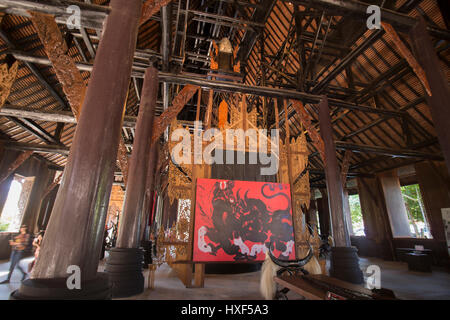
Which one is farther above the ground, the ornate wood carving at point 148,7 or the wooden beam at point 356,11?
the wooden beam at point 356,11

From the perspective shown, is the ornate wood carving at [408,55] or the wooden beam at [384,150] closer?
the ornate wood carving at [408,55]

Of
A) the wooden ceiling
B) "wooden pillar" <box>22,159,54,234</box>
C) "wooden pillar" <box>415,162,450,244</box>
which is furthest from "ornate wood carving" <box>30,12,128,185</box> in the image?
"wooden pillar" <box>415,162,450,244</box>

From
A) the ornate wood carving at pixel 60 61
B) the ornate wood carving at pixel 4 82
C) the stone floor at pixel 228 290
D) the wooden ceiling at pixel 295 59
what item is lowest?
the stone floor at pixel 228 290

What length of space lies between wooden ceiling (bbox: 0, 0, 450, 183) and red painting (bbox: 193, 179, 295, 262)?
2945 millimetres

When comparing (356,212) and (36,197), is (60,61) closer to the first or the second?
(36,197)

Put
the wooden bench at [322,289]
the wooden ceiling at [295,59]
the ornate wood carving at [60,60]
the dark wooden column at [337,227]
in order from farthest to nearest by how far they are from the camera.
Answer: the wooden ceiling at [295,59]
the dark wooden column at [337,227]
the ornate wood carving at [60,60]
the wooden bench at [322,289]

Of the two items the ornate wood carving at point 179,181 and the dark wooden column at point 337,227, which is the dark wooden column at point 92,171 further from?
the dark wooden column at point 337,227

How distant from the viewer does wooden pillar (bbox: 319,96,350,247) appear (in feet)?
14.0

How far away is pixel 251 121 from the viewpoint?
5.86 metres

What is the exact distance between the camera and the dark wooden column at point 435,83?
10.9 feet

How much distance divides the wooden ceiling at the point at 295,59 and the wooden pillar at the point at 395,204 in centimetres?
77

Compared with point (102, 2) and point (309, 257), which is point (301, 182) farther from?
point (102, 2)

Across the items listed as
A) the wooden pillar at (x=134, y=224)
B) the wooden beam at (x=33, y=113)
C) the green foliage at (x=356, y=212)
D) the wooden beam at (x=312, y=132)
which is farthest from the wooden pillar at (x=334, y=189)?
the green foliage at (x=356, y=212)

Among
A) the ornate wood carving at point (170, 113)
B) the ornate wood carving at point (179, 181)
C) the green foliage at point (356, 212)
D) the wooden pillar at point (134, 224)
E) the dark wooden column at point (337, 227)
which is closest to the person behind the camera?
the wooden pillar at point (134, 224)
